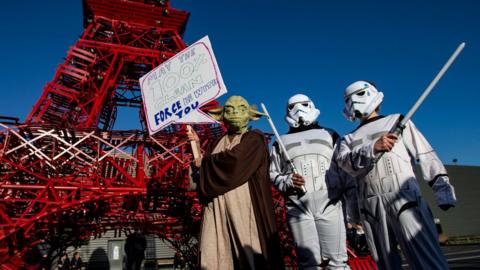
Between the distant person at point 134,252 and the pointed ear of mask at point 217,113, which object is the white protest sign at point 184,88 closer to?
the pointed ear of mask at point 217,113

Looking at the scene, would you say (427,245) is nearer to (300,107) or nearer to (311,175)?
(311,175)

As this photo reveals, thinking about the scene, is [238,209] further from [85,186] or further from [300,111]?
[85,186]

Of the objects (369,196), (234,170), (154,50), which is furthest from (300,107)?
(154,50)

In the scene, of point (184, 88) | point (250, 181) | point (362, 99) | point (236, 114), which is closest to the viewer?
point (362, 99)

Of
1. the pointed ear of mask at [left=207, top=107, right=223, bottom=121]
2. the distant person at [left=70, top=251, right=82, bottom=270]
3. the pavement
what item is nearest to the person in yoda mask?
the pointed ear of mask at [left=207, top=107, right=223, bottom=121]

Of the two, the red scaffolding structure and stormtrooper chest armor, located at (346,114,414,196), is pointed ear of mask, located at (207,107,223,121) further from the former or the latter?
stormtrooper chest armor, located at (346,114,414,196)

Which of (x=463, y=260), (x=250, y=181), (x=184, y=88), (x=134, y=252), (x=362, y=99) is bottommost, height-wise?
(x=463, y=260)

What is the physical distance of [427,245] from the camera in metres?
2.04

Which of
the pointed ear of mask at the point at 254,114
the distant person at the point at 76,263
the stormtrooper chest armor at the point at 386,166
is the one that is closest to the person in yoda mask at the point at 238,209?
the pointed ear of mask at the point at 254,114

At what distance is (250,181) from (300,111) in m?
1.13

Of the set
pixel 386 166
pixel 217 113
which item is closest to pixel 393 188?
pixel 386 166

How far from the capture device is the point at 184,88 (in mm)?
3723

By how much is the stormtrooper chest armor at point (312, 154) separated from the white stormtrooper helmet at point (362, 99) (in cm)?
82

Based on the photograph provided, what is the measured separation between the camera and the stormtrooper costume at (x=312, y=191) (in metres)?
3.00
